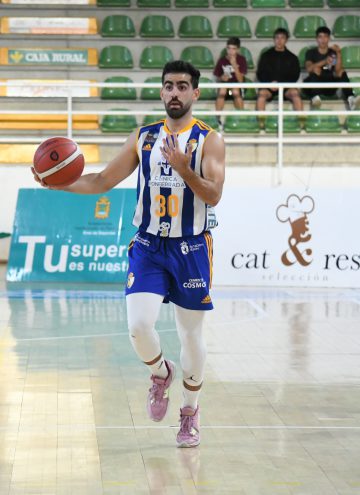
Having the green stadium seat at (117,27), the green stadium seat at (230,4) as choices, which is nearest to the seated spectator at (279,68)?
the green stadium seat at (230,4)

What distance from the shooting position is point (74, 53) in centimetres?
1755

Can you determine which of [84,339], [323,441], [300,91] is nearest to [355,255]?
[300,91]

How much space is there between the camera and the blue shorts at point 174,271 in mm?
5457

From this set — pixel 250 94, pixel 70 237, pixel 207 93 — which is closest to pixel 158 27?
pixel 207 93

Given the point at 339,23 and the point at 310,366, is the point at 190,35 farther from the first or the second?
the point at 310,366

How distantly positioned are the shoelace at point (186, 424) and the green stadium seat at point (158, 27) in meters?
13.0

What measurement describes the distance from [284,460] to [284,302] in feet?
22.2

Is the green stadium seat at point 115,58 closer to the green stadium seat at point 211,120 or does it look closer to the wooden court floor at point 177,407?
the green stadium seat at point 211,120

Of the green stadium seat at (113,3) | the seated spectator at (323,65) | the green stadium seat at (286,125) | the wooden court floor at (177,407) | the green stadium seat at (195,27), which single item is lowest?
the wooden court floor at (177,407)

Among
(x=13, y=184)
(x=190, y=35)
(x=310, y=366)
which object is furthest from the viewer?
(x=190, y=35)

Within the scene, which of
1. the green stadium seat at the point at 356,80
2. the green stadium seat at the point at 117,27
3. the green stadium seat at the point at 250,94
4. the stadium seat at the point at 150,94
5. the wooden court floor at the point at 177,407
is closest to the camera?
the wooden court floor at the point at 177,407

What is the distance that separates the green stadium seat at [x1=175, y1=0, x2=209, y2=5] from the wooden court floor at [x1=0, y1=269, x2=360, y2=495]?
8.32 m

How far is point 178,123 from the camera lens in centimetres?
561

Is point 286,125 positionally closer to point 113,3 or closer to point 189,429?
point 113,3
